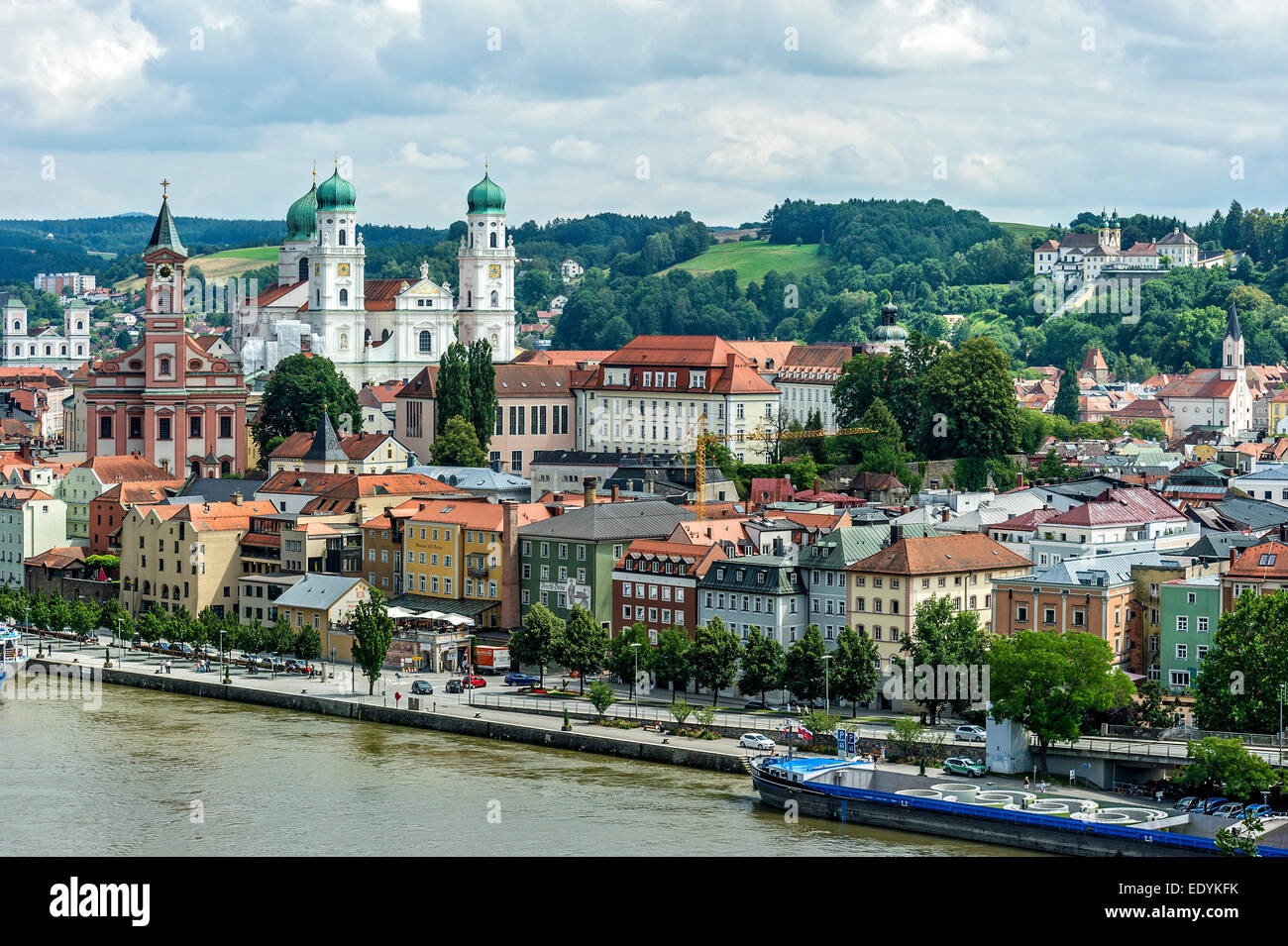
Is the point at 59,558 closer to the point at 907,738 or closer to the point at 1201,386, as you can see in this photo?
the point at 907,738

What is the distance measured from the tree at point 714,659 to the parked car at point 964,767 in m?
6.87

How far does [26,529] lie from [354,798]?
95.9 feet

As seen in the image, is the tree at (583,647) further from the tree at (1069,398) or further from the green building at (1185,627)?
the tree at (1069,398)

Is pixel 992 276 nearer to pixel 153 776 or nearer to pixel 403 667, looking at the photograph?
pixel 403 667

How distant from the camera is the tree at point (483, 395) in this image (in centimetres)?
7581

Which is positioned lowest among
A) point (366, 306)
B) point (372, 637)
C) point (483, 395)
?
point (372, 637)

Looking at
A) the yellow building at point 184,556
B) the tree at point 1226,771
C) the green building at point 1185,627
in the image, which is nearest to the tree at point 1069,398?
the yellow building at point 184,556

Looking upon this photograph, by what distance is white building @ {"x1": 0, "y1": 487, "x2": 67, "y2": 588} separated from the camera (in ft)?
211

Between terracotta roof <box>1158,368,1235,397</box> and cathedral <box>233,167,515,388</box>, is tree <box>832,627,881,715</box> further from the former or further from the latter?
terracotta roof <box>1158,368,1235,397</box>

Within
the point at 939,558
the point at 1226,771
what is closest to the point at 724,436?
the point at 939,558

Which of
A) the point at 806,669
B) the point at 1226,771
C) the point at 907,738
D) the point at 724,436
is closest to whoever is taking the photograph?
the point at 1226,771

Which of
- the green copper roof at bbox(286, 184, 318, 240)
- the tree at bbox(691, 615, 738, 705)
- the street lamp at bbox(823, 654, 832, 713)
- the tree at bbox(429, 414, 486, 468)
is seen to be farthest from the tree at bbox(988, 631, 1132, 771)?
the green copper roof at bbox(286, 184, 318, 240)

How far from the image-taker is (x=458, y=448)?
72438 millimetres

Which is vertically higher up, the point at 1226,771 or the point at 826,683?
the point at 826,683
